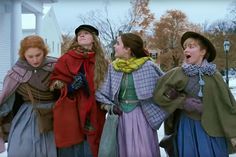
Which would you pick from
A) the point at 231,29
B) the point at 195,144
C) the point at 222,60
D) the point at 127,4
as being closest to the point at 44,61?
the point at 195,144

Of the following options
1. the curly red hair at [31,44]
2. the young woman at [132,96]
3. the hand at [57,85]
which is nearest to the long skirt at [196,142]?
the young woman at [132,96]

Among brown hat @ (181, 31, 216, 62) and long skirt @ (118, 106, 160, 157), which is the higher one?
brown hat @ (181, 31, 216, 62)

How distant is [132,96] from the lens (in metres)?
3.77

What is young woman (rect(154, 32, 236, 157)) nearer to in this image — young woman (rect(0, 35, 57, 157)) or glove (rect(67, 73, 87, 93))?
glove (rect(67, 73, 87, 93))

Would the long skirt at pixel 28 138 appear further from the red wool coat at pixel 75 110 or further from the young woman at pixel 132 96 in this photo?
the young woman at pixel 132 96

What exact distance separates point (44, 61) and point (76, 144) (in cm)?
79

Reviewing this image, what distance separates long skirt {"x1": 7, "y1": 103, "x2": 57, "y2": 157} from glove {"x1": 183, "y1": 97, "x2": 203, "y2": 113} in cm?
119

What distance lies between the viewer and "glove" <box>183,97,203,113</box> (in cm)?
349

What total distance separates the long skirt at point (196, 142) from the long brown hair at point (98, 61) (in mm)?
807

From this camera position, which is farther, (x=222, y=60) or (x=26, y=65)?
(x=222, y=60)

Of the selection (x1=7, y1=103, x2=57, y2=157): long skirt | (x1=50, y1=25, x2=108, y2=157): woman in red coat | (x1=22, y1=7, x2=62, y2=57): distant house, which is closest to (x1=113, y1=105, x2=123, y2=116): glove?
(x1=50, y1=25, x2=108, y2=157): woman in red coat

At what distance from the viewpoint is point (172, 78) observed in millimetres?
3602

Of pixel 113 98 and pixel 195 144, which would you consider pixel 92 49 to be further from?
pixel 195 144

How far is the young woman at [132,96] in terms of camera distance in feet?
12.2
